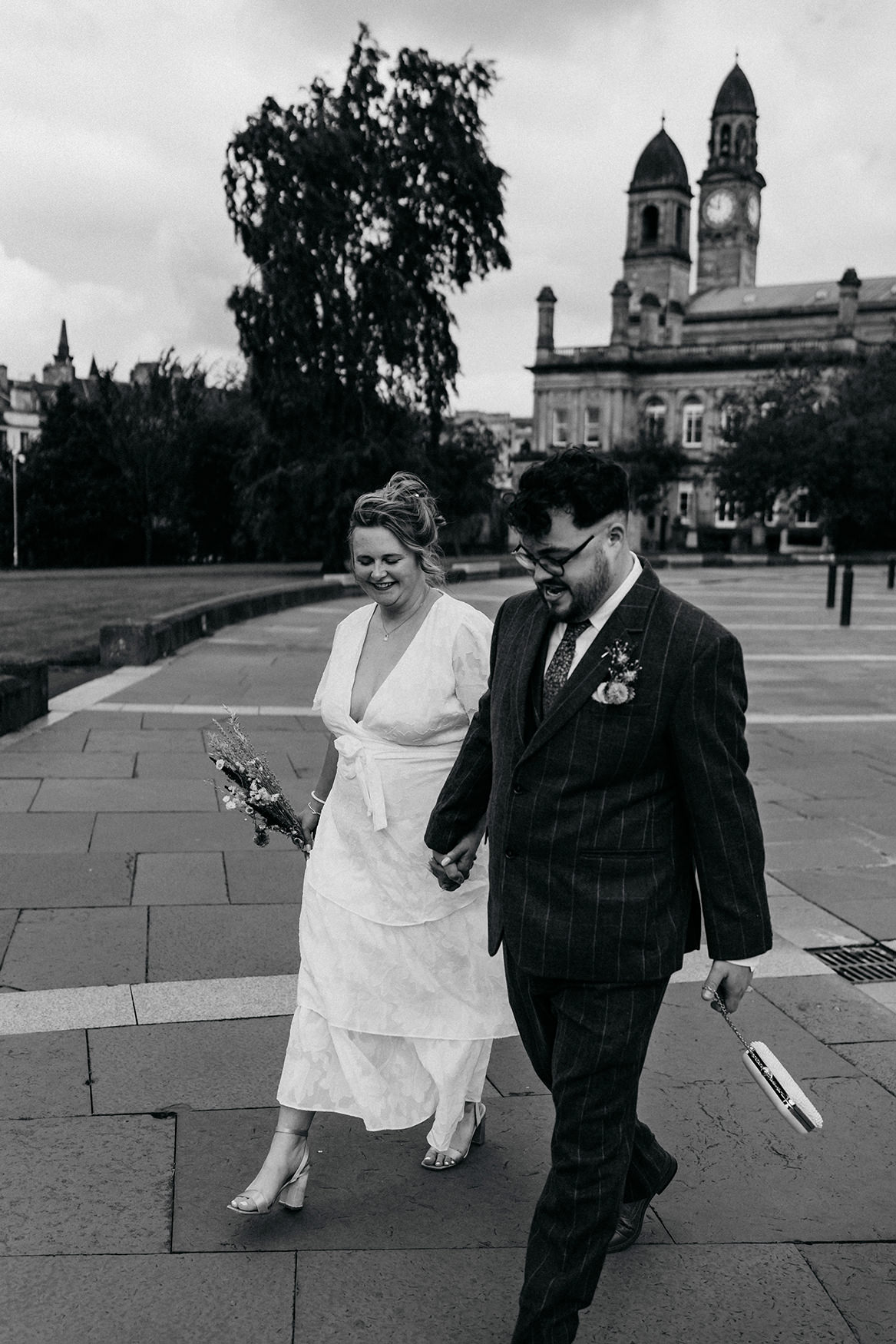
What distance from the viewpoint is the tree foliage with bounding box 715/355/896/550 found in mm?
56500

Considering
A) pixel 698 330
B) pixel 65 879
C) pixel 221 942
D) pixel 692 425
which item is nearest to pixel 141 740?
pixel 65 879

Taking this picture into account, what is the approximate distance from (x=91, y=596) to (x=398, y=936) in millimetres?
22322

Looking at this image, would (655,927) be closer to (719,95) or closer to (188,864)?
(188,864)

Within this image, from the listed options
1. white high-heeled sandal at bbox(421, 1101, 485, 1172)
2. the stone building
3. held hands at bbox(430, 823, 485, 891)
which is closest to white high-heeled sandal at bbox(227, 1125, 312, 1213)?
white high-heeled sandal at bbox(421, 1101, 485, 1172)

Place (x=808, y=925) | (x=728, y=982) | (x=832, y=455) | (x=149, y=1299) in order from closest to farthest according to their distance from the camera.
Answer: (x=728, y=982)
(x=149, y=1299)
(x=808, y=925)
(x=832, y=455)

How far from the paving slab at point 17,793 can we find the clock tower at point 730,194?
112169 mm

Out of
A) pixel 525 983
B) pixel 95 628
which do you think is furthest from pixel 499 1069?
pixel 95 628

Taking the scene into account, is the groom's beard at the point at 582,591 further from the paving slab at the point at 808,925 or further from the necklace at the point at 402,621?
the paving slab at the point at 808,925

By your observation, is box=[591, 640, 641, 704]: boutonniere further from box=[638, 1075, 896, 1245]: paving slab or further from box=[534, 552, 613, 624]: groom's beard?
box=[638, 1075, 896, 1245]: paving slab

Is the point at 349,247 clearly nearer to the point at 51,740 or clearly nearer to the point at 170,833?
the point at 51,740

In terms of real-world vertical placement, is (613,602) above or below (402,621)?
above

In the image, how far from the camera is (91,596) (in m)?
24.8

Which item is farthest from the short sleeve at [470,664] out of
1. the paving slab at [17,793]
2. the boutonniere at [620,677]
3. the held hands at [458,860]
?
the paving slab at [17,793]

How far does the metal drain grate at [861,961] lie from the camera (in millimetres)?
4992
